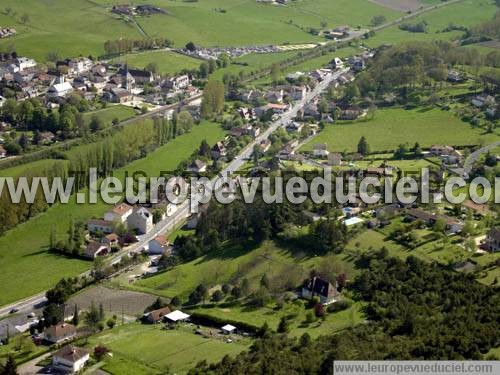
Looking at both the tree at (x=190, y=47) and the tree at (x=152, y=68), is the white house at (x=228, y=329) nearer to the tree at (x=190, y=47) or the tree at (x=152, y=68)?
the tree at (x=152, y=68)

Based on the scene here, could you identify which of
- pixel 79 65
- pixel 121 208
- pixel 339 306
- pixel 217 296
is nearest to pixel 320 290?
pixel 339 306

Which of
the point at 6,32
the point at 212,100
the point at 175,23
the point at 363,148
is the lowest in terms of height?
the point at 363,148

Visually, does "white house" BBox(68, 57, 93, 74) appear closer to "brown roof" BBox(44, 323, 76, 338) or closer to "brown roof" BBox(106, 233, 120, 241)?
"brown roof" BBox(106, 233, 120, 241)

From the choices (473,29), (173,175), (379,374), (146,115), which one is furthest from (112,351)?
(473,29)

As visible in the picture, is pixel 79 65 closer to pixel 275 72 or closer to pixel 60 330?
pixel 275 72

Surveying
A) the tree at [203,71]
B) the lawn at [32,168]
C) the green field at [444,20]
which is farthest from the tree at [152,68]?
the green field at [444,20]

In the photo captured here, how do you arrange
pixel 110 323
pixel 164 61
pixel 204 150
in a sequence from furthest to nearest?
pixel 164 61, pixel 204 150, pixel 110 323

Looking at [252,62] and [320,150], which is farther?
[252,62]
